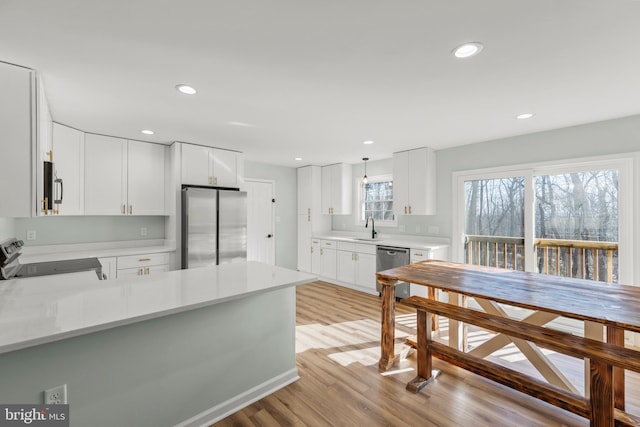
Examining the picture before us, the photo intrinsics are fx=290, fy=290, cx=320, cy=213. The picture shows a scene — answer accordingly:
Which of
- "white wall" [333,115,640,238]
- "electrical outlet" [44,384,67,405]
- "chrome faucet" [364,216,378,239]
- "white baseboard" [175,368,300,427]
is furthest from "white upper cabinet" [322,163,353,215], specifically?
"electrical outlet" [44,384,67,405]

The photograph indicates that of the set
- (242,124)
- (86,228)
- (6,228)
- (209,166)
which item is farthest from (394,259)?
(6,228)

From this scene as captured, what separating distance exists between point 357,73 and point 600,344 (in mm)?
2223

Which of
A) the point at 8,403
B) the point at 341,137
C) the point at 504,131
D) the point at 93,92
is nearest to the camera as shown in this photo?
the point at 8,403

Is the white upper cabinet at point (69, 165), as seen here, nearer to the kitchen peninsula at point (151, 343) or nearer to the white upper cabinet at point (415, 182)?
the kitchen peninsula at point (151, 343)

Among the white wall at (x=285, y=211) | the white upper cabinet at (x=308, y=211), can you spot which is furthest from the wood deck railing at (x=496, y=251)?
the white wall at (x=285, y=211)

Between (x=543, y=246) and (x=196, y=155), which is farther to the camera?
(x=196, y=155)

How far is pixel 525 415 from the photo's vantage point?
1909mm

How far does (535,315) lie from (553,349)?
65 centimetres

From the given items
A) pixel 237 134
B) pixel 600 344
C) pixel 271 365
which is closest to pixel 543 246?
pixel 600 344

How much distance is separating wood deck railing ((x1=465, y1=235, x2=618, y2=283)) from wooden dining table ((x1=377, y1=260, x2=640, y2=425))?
1305mm

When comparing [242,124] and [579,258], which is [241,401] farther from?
[579,258]

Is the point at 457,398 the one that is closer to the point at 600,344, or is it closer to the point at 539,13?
the point at 600,344

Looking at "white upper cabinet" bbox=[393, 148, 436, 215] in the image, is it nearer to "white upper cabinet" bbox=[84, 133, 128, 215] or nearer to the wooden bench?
the wooden bench

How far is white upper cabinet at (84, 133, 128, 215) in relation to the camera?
3.51m
